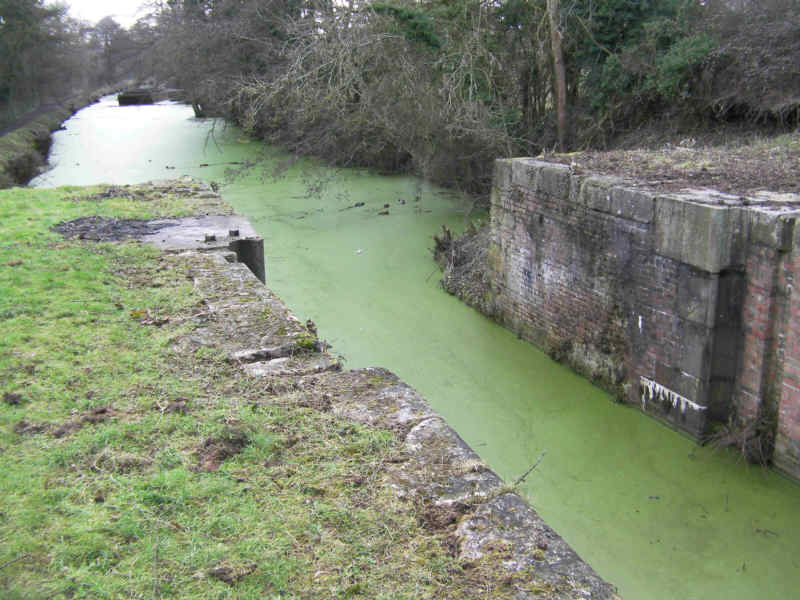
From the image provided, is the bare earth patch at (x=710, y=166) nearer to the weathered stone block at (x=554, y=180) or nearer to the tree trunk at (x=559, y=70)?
the weathered stone block at (x=554, y=180)

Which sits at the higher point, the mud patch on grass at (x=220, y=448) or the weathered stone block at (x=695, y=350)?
the mud patch on grass at (x=220, y=448)

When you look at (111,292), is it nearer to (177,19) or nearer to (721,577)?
(721,577)

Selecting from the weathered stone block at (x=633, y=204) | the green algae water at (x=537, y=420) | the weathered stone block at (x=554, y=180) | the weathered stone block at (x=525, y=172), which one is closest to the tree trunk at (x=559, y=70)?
the green algae water at (x=537, y=420)

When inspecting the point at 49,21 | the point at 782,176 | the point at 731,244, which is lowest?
the point at 731,244

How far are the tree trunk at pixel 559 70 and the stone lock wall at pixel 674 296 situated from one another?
13.1 ft

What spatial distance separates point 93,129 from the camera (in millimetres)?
24891

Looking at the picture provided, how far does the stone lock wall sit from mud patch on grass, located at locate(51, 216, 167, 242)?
386 centimetres

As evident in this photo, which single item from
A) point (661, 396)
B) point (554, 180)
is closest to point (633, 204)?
point (554, 180)

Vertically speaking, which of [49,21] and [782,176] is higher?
[49,21]

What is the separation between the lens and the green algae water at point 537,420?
4.16 meters

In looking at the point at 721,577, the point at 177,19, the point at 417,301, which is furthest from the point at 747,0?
the point at 177,19

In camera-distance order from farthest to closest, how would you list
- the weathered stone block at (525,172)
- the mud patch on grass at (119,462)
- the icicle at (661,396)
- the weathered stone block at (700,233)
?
the weathered stone block at (525,172), the icicle at (661,396), the weathered stone block at (700,233), the mud patch on grass at (119,462)

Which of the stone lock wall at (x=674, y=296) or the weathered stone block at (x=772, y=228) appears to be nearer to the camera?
the weathered stone block at (x=772, y=228)

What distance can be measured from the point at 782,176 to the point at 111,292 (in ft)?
18.1
